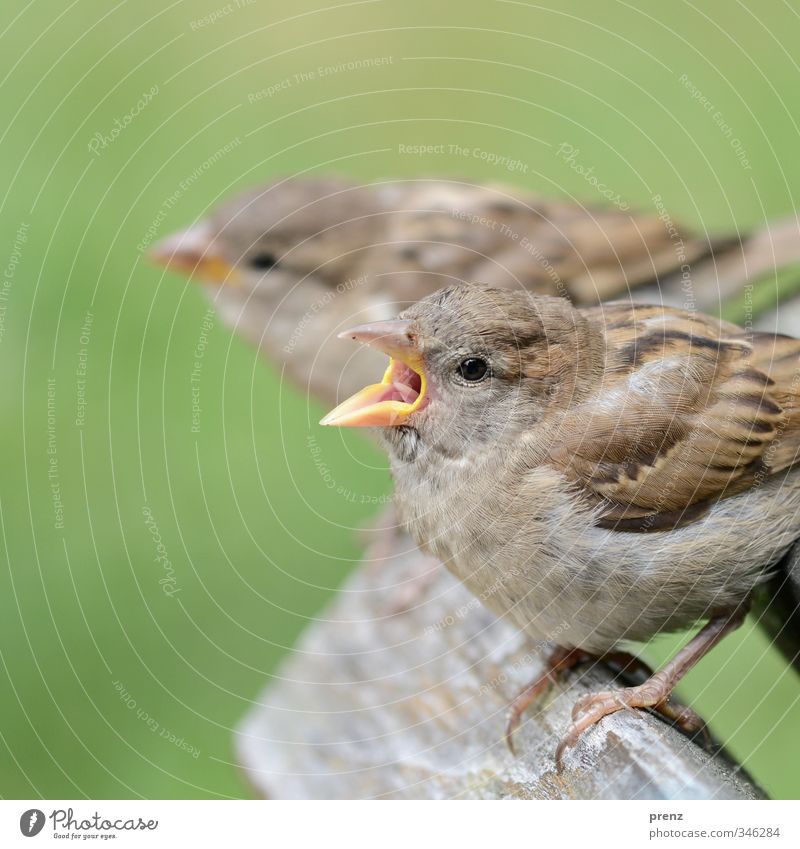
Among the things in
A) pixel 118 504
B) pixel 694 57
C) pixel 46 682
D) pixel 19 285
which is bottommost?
pixel 46 682

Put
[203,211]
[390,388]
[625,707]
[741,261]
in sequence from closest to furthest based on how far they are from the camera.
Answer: [625,707]
[390,388]
[741,261]
[203,211]

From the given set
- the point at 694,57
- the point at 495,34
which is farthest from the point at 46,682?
the point at 694,57

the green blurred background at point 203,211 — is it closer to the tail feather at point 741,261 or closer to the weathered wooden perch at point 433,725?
the tail feather at point 741,261

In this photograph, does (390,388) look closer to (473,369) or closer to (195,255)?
(473,369)

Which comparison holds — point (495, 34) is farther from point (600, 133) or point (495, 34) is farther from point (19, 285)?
point (19, 285)

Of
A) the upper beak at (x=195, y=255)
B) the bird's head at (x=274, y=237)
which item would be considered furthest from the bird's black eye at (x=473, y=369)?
the upper beak at (x=195, y=255)

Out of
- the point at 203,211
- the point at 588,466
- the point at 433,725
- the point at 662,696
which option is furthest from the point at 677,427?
the point at 203,211
